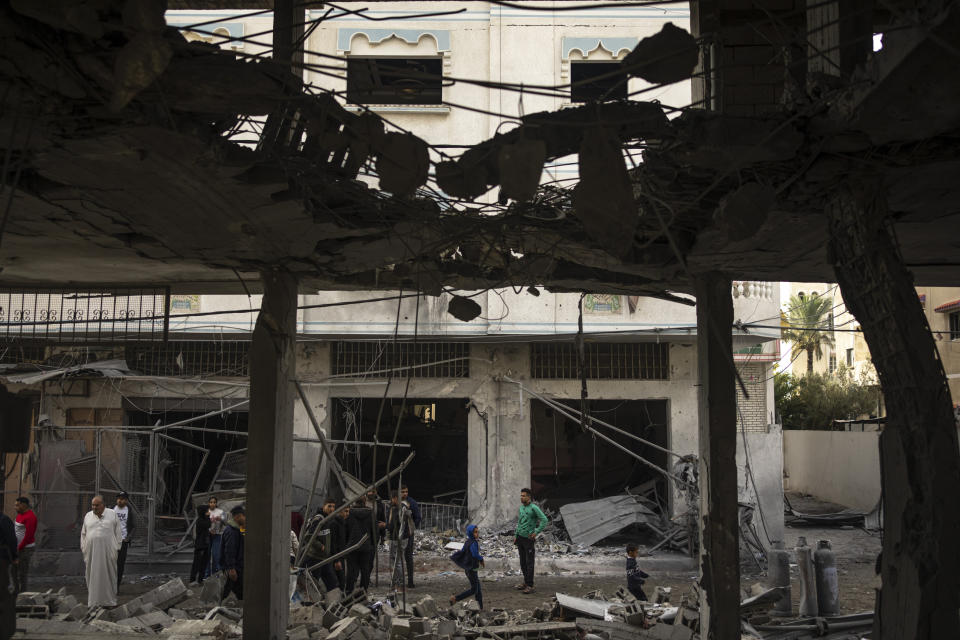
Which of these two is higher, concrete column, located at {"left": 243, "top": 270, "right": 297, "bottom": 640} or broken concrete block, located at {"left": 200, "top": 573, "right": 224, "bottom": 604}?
concrete column, located at {"left": 243, "top": 270, "right": 297, "bottom": 640}

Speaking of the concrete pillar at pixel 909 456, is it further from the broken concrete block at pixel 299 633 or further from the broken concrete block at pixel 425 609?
the broken concrete block at pixel 425 609

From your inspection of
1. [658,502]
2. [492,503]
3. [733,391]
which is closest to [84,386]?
[492,503]

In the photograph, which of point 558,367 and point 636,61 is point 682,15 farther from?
point 636,61

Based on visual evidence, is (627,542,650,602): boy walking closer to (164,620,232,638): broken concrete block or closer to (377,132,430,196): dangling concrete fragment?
(164,620,232,638): broken concrete block

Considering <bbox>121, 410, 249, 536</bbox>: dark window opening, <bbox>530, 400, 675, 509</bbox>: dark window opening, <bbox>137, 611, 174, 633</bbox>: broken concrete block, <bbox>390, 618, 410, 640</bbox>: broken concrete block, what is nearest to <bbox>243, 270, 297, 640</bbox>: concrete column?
<bbox>390, 618, 410, 640</bbox>: broken concrete block

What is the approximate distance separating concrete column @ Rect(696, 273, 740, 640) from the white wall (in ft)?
51.6

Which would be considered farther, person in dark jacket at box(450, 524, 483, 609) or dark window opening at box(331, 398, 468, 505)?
dark window opening at box(331, 398, 468, 505)

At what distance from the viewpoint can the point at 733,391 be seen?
6.89 metres

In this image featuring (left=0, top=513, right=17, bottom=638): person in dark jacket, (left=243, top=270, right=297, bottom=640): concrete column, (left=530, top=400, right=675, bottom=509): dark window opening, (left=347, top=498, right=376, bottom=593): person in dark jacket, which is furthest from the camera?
(left=530, top=400, right=675, bottom=509): dark window opening

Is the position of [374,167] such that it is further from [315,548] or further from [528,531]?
[528,531]

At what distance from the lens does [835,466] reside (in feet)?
84.3

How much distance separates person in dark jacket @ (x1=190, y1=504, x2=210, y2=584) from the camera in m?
12.3

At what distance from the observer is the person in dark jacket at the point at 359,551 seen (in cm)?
1080

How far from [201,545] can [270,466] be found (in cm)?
644
